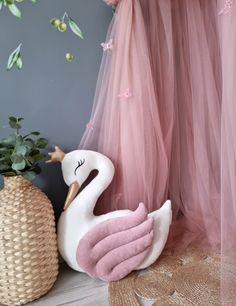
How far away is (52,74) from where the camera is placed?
988 mm

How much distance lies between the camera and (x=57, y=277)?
976 mm

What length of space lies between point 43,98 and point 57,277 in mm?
606

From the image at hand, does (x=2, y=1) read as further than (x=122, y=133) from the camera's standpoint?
No

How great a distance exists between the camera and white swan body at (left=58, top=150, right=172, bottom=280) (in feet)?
3.05

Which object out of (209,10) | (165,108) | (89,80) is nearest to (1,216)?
(89,80)

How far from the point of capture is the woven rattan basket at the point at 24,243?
0.79 metres

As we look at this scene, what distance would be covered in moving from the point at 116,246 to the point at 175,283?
0.71ft

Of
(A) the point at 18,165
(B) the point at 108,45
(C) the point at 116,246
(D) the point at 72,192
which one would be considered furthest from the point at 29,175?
(B) the point at 108,45

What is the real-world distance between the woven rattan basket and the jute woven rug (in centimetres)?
22

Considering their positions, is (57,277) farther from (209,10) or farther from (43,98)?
(209,10)

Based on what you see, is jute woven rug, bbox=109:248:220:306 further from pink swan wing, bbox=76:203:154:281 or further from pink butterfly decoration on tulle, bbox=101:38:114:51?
pink butterfly decoration on tulle, bbox=101:38:114:51

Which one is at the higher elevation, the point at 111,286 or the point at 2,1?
the point at 2,1

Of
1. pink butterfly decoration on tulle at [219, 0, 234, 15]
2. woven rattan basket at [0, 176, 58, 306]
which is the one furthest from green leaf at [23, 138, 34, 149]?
pink butterfly decoration on tulle at [219, 0, 234, 15]

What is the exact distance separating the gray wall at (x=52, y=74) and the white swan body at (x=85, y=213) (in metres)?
0.12
